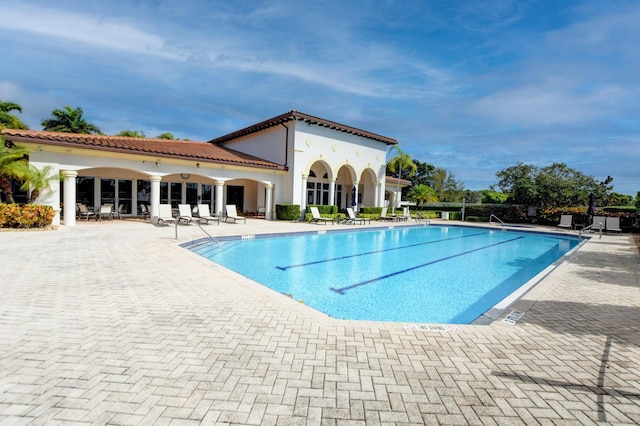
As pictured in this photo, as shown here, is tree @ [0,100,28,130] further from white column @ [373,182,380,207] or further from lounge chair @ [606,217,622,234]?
lounge chair @ [606,217,622,234]

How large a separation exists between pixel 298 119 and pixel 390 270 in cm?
1370

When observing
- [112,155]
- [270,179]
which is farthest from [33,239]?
[270,179]

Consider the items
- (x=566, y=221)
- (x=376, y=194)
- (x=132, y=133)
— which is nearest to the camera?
(x=566, y=221)

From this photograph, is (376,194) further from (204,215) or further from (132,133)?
(132,133)

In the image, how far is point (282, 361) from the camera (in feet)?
9.68

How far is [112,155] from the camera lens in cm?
1404

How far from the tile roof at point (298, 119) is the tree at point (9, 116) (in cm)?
1475

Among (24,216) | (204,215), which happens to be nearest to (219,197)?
(204,215)

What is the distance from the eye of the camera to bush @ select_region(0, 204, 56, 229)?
11328 millimetres

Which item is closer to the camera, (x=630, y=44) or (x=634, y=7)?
(x=634, y=7)

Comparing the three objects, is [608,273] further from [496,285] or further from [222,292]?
[222,292]

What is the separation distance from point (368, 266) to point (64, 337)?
297 inches

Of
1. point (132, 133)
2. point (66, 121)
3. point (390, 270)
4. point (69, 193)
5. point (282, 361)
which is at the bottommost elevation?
point (390, 270)

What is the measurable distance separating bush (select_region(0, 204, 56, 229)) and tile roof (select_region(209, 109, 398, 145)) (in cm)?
1289
